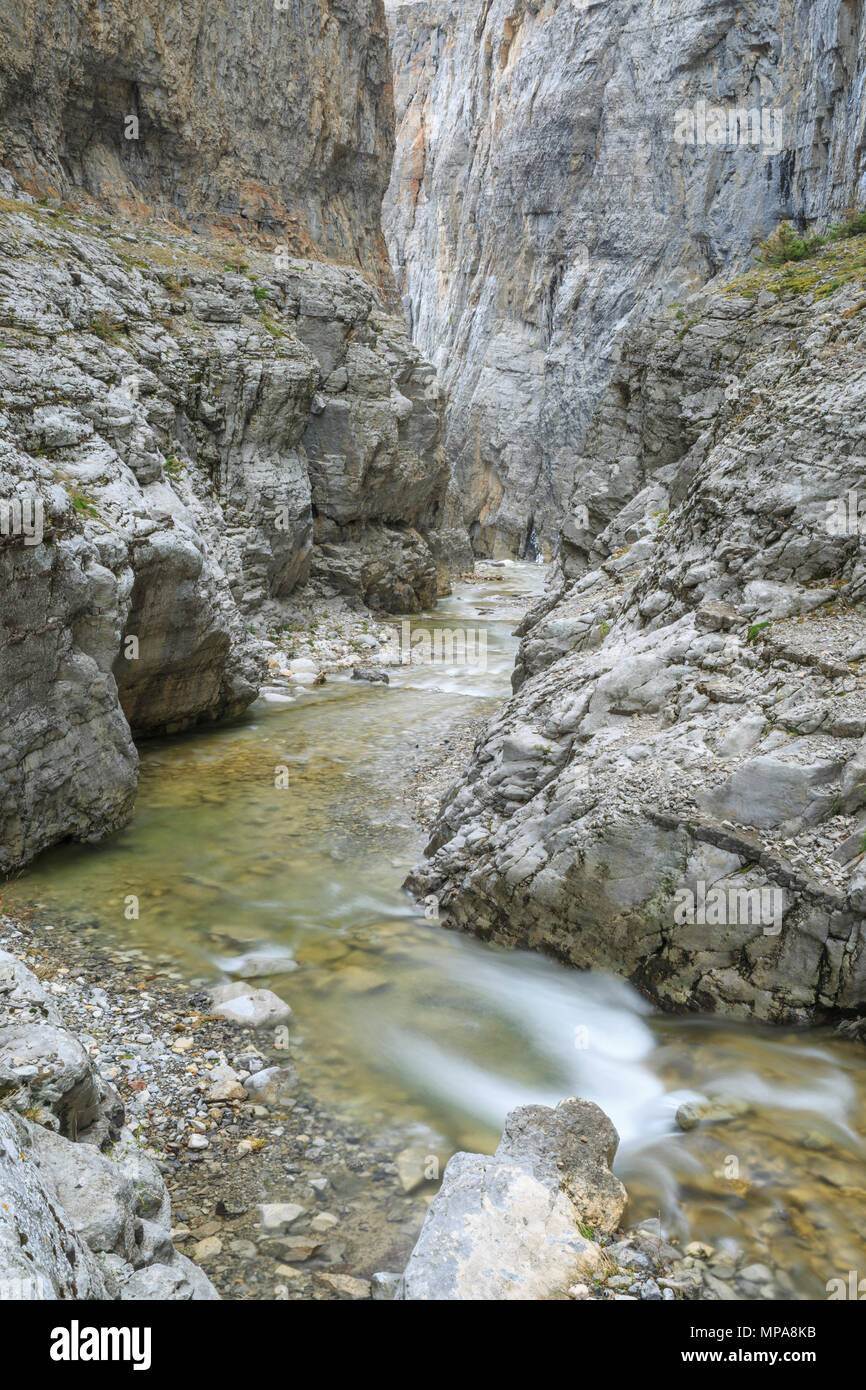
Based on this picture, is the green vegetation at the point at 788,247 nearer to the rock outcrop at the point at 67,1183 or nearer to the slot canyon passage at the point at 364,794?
the slot canyon passage at the point at 364,794

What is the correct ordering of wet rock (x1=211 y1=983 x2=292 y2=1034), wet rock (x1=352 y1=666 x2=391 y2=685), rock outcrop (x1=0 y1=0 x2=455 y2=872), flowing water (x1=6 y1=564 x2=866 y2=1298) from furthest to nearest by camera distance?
1. wet rock (x1=352 y1=666 x2=391 y2=685)
2. rock outcrop (x1=0 y1=0 x2=455 y2=872)
3. wet rock (x1=211 y1=983 x2=292 y2=1034)
4. flowing water (x1=6 y1=564 x2=866 y2=1298)

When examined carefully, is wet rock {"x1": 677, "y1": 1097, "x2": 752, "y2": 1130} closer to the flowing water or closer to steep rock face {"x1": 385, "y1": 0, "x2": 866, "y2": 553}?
the flowing water

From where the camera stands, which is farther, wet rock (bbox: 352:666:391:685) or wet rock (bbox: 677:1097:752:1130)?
wet rock (bbox: 352:666:391:685)

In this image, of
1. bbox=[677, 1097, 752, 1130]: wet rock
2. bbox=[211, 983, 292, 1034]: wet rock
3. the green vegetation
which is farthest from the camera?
the green vegetation

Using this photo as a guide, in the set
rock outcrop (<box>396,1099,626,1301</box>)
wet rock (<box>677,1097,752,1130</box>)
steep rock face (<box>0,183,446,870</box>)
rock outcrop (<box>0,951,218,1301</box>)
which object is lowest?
wet rock (<box>677,1097,752,1130</box>)

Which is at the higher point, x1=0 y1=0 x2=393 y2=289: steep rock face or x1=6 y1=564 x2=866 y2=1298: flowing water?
x1=0 y1=0 x2=393 y2=289: steep rock face

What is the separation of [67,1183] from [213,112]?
1063 inches

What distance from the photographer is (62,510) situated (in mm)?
9914

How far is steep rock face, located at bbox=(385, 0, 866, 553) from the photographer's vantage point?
3584 centimetres

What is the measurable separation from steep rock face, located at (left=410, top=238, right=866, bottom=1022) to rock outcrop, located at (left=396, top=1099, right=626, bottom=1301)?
2005mm

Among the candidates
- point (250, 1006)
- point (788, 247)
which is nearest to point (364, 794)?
point (250, 1006)

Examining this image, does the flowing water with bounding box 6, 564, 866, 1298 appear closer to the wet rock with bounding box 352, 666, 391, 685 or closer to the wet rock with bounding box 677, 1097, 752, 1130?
the wet rock with bounding box 677, 1097, 752, 1130

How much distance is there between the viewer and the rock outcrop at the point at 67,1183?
2.68m

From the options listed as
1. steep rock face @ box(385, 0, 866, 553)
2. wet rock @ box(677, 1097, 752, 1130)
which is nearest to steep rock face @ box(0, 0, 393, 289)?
steep rock face @ box(385, 0, 866, 553)
